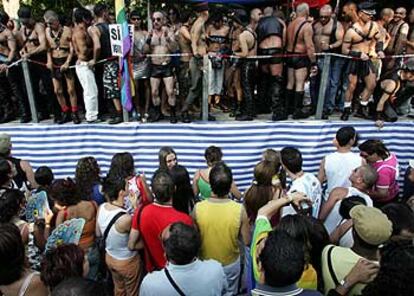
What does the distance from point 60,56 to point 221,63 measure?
8.30ft

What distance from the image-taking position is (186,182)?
436 cm

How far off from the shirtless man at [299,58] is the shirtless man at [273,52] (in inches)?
5.4

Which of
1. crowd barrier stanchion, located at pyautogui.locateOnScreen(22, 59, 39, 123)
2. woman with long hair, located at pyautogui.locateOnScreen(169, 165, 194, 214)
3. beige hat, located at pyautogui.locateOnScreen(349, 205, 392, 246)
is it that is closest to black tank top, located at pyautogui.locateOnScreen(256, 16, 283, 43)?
woman with long hair, located at pyautogui.locateOnScreen(169, 165, 194, 214)

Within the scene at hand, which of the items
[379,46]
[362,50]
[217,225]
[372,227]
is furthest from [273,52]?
[372,227]

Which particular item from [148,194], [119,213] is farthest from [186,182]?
[119,213]

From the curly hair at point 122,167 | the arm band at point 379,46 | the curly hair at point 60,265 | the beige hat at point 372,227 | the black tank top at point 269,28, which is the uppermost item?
the black tank top at point 269,28

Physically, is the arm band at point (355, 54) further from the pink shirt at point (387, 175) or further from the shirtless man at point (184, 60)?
the shirtless man at point (184, 60)

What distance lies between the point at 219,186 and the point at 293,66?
366 cm

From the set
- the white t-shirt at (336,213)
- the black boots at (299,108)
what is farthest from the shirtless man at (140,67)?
the white t-shirt at (336,213)

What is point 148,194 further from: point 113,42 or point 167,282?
A: point 113,42

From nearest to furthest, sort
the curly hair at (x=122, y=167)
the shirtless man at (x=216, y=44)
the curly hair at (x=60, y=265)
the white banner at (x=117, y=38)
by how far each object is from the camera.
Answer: the curly hair at (x=60, y=265) < the curly hair at (x=122, y=167) < the white banner at (x=117, y=38) < the shirtless man at (x=216, y=44)

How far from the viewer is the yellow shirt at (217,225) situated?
11.8 feet

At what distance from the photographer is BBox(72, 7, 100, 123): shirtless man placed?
6.49 metres

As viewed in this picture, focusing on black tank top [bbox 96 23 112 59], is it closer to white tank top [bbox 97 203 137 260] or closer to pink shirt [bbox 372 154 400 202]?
white tank top [bbox 97 203 137 260]
